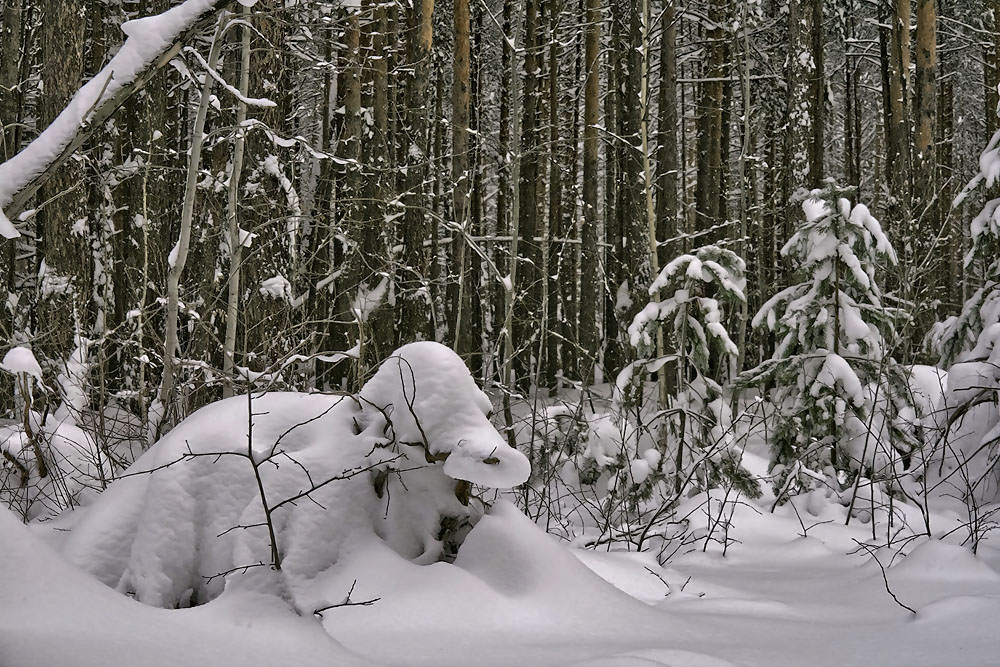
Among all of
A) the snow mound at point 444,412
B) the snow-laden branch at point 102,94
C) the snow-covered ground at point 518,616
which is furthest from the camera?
the snow mound at point 444,412

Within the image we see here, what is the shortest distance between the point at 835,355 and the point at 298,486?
4.44 m

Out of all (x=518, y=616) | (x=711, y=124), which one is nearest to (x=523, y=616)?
(x=518, y=616)

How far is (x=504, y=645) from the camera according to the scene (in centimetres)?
220

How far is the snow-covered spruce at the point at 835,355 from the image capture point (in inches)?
221

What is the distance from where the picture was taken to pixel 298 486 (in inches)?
103

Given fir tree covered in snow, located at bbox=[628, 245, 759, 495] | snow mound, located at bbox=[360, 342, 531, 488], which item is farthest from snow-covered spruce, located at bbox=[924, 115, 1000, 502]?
snow mound, located at bbox=[360, 342, 531, 488]

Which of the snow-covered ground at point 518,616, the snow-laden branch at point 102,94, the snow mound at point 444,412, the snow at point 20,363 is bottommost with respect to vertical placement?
the snow-covered ground at point 518,616

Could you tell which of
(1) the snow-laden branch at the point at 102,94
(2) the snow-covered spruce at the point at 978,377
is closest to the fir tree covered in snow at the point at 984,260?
(2) the snow-covered spruce at the point at 978,377

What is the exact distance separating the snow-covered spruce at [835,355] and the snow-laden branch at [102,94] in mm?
4973

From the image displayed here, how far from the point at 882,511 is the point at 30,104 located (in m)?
16.6

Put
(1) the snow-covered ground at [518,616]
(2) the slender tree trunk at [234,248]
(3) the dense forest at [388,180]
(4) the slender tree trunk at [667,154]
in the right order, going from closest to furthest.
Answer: (1) the snow-covered ground at [518,616]
(2) the slender tree trunk at [234,248]
(3) the dense forest at [388,180]
(4) the slender tree trunk at [667,154]

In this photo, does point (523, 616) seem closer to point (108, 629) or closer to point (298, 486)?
point (298, 486)

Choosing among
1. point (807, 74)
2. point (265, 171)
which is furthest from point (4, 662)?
point (807, 74)

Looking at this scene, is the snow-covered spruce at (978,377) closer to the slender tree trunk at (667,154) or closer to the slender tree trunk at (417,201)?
the slender tree trunk at (667,154)
